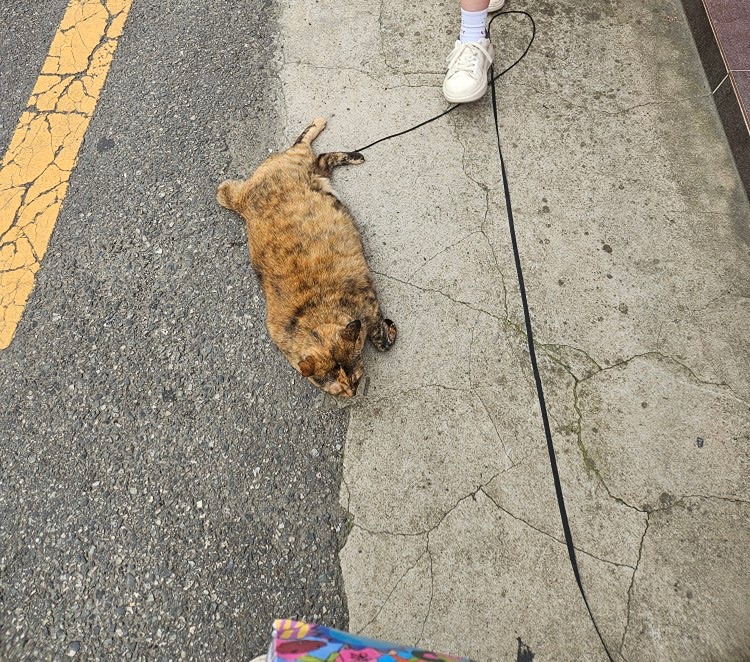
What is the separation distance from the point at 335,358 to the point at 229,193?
1.38 meters

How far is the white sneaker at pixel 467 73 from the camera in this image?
3.37m

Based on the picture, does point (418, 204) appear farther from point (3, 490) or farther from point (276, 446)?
point (3, 490)

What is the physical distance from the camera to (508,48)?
370 cm

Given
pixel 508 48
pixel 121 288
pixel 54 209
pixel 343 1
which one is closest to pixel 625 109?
pixel 508 48

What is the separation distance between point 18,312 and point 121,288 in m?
0.61

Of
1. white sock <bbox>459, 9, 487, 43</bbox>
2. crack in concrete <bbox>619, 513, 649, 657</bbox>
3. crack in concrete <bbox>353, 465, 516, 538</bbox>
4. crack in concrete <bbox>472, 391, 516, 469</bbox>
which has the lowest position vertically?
crack in concrete <bbox>619, 513, 649, 657</bbox>

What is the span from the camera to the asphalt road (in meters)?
2.43

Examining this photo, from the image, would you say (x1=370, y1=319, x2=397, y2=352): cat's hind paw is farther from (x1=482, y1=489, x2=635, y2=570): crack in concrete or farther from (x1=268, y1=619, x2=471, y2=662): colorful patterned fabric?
(x1=268, y1=619, x2=471, y2=662): colorful patterned fabric

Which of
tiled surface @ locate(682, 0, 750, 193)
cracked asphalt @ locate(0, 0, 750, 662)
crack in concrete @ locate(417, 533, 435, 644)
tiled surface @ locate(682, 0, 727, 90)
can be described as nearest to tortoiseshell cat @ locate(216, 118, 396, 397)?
cracked asphalt @ locate(0, 0, 750, 662)

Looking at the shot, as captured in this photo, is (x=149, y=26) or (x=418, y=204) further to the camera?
(x=149, y=26)

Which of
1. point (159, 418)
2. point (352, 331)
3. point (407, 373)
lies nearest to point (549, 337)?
point (407, 373)

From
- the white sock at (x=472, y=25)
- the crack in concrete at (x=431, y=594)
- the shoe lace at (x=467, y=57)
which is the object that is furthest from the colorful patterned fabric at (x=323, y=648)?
the white sock at (x=472, y=25)

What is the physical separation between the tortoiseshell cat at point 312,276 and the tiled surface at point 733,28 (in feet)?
8.64

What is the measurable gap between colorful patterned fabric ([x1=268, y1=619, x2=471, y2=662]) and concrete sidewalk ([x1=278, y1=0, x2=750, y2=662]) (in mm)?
885
